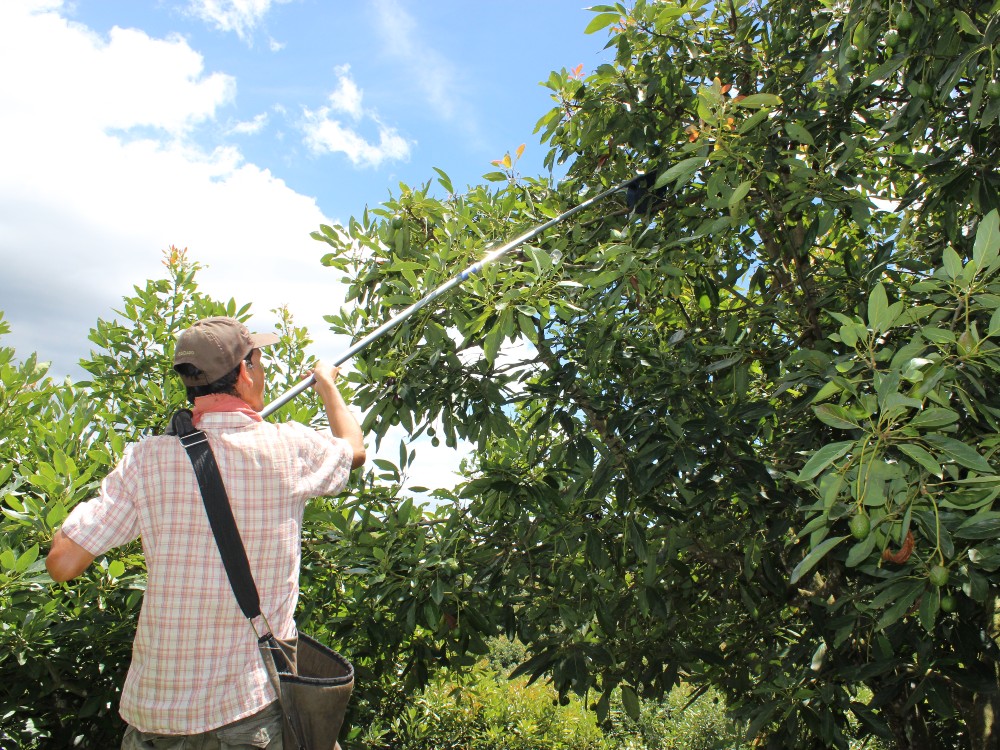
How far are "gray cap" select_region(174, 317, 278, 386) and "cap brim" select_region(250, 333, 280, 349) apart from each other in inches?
3.2

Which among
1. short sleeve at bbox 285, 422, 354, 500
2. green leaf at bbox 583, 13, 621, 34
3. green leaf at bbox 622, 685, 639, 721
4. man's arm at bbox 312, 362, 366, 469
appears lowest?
green leaf at bbox 622, 685, 639, 721

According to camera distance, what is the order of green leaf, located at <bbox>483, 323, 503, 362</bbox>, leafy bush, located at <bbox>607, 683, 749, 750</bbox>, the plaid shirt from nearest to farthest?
the plaid shirt < green leaf, located at <bbox>483, 323, 503, 362</bbox> < leafy bush, located at <bbox>607, 683, 749, 750</bbox>

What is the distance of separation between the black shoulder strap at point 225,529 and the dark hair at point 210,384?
20cm

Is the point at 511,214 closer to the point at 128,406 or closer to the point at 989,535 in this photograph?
the point at 128,406

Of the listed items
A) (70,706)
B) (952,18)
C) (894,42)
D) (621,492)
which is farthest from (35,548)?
(952,18)

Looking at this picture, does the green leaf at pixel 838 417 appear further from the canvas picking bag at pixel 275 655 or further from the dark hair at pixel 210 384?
the dark hair at pixel 210 384

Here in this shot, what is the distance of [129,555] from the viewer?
301 centimetres

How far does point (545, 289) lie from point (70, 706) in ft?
9.06

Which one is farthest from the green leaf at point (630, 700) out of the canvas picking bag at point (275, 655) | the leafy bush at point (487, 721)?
the canvas picking bag at point (275, 655)

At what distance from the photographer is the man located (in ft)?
5.50

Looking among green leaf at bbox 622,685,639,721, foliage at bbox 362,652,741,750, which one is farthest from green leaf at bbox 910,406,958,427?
foliage at bbox 362,652,741,750

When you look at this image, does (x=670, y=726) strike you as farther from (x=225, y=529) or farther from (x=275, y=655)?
(x=225, y=529)

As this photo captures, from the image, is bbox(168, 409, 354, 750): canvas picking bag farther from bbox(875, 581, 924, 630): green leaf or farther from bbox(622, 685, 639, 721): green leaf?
bbox(622, 685, 639, 721): green leaf

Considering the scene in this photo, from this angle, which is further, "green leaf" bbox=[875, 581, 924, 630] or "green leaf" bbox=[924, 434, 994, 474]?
"green leaf" bbox=[875, 581, 924, 630]
